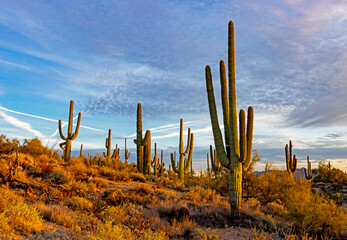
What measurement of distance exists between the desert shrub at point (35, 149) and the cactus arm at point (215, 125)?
1328 cm

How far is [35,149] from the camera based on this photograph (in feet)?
62.4

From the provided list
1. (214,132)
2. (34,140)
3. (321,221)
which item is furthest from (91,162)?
(321,221)

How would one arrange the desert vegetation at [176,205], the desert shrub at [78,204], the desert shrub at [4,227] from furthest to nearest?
the desert shrub at [78,204], the desert vegetation at [176,205], the desert shrub at [4,227]

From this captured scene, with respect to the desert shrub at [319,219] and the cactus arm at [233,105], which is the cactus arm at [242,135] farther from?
the desert shrub at [319,219]

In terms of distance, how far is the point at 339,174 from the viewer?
96.9 ft

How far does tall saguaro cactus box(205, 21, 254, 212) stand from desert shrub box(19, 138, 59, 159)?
1348 cm

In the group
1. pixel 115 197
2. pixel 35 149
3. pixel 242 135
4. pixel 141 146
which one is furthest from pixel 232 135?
pixel 35 149

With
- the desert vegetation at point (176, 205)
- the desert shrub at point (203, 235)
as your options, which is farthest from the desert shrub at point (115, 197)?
the desert shrub at point (203, 235)

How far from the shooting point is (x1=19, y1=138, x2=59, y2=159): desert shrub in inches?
737

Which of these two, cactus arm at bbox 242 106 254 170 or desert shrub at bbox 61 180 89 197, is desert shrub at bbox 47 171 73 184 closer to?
desert shrub at bbox 61 180 89 197

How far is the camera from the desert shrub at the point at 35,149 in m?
18.7

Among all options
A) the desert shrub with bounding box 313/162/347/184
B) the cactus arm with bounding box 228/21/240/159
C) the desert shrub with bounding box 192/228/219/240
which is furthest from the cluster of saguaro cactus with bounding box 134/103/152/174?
the desert shrub with bounding box 313/162/347/184

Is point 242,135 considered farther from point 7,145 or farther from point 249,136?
point 7,145

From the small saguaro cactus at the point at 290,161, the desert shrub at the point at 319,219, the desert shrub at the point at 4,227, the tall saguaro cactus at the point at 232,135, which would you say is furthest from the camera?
the small saguaro cactus at the point at 290,161
